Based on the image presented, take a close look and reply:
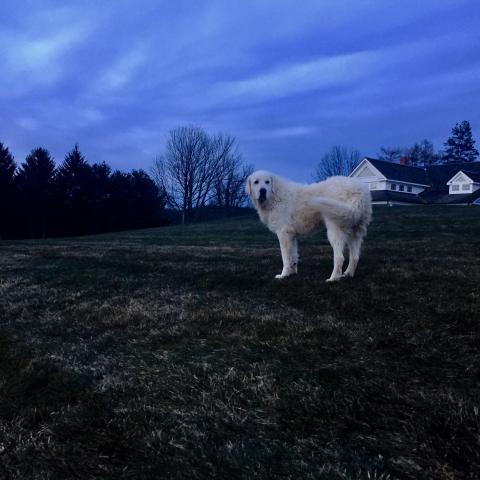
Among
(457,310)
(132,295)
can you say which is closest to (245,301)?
(132,295)

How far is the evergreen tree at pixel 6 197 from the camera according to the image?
125 feet

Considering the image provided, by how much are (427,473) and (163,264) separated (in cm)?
907

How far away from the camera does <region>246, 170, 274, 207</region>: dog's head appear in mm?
7605

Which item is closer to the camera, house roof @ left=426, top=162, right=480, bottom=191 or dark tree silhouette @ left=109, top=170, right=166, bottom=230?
dark tree silhouette @ left=109, top=170, right=166, bottom=230

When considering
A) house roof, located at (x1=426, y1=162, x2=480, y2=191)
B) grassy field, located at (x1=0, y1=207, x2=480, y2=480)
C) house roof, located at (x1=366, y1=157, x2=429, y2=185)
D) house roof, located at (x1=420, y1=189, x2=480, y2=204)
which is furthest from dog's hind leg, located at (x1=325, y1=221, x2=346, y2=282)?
house roof, located at (x1=426, y1=162, x2=480, y2=191)

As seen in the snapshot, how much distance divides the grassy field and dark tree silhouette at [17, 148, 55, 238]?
117 ft

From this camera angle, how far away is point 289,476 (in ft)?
7.32

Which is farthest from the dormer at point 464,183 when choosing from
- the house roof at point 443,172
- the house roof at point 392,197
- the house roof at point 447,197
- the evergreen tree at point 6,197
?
the evergreen tree at point 6,197

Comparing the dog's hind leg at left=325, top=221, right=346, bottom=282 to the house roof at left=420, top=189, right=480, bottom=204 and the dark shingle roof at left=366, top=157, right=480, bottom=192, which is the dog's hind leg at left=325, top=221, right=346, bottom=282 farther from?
the dark shingle roof at left=366, top=157, right=480, bottom=192

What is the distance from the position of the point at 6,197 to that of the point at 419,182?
150 feet

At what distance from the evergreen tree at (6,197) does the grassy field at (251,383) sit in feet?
119

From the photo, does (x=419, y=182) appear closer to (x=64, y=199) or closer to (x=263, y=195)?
(x=64, y=199)

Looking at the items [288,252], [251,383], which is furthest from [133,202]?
[251,383]

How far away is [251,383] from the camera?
334cm
